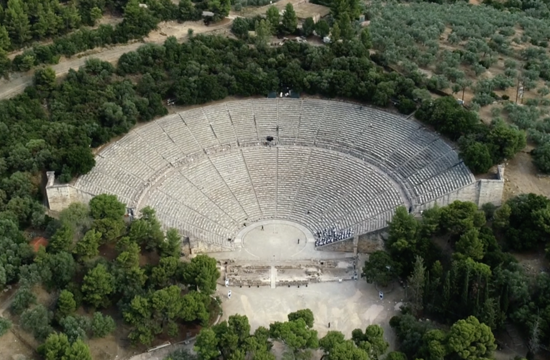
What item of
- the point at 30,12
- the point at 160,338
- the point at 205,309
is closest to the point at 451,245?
the point at 205,309

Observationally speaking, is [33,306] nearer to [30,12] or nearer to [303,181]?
[303,181]

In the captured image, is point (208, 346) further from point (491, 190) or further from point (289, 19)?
point (289, 19)

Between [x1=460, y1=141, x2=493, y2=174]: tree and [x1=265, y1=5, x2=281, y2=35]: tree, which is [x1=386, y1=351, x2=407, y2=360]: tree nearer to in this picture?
[x1=460, y1=141, x2=493, y2=174]: tree

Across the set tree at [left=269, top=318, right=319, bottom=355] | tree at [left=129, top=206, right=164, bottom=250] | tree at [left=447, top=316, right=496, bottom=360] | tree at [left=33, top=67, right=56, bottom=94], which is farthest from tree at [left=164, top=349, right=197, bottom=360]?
tree at [left=33, top=67, right=56, bottom=94]

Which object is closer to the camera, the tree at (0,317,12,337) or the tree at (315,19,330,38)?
the tree at (0,317,12,337)

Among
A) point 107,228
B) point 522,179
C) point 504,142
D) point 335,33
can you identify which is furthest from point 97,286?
point 335,33

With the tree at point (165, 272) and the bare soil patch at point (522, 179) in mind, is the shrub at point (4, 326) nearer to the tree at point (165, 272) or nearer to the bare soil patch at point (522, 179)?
the tree at point (165, 272)
